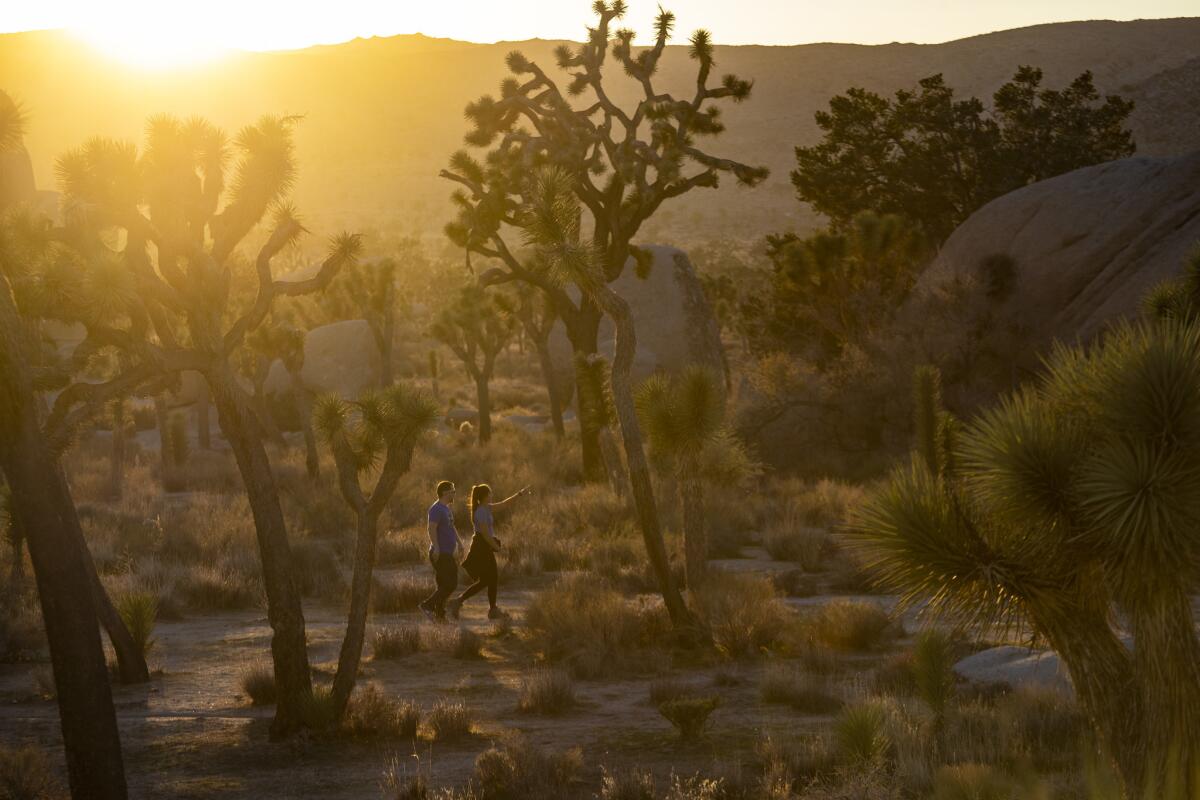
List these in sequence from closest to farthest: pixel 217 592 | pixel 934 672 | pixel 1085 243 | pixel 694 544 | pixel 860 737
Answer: pixel 860 737 < pixel 934 672 < pixel 694 544 < pixel 217 592 < pixel 1085 243

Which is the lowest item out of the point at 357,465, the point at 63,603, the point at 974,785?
the point at 974,785

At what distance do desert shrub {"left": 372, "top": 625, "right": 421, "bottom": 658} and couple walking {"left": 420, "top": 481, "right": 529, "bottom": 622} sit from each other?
88cm

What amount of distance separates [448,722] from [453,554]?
469 cm

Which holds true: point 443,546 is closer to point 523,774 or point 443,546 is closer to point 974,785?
point 523,774

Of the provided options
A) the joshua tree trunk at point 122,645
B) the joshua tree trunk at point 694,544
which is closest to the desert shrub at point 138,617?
the joshua tree trunk at point 122,645

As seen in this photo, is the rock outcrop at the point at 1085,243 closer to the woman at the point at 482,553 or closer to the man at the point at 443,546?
the woman at the point at 482,553

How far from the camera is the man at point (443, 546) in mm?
14812

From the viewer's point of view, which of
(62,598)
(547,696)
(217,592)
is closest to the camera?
(62,598)

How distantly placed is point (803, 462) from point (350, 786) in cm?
1978

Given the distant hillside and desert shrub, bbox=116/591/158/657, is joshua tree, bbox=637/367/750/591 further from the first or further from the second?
the distant hillside

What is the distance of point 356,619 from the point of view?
10656 millimetres

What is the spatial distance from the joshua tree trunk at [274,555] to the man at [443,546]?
Result: 4.44 m

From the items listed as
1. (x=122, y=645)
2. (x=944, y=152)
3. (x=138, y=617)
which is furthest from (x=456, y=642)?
(x=944, y=152)

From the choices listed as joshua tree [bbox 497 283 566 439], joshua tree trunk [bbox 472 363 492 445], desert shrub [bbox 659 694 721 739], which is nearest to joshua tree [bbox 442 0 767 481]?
joshua tree [bbox 497 283 566 439]
